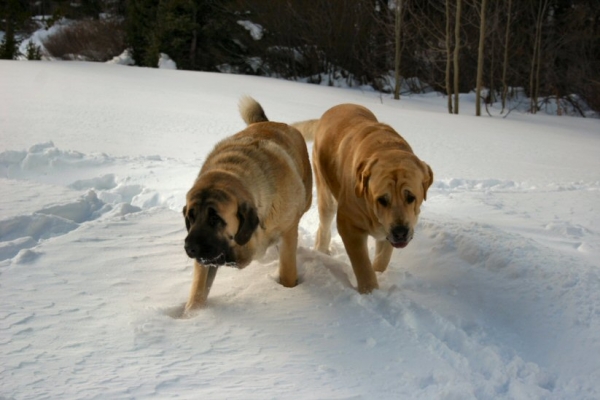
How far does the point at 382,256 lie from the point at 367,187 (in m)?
0.80

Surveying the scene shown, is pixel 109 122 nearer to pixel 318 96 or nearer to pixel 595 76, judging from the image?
pixel 318 96

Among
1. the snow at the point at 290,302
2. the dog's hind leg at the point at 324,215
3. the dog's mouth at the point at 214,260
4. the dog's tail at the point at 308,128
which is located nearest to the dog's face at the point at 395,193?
the snow at the point at 290,302

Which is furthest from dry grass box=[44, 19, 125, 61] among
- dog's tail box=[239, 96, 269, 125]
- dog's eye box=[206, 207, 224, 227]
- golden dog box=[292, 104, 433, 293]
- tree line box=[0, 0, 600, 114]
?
dog's eye box=[206, 207, 224, 227]

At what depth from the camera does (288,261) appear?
13.0 feet

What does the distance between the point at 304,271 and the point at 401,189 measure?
1.04 meters

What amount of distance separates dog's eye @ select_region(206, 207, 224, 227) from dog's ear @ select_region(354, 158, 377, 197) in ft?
3.60

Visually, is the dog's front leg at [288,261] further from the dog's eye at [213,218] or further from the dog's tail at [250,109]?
the dog's tail at [250,109]

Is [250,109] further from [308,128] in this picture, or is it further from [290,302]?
[290,302]

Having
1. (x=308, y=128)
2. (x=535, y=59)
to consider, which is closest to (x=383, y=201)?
(x=308, y=128)

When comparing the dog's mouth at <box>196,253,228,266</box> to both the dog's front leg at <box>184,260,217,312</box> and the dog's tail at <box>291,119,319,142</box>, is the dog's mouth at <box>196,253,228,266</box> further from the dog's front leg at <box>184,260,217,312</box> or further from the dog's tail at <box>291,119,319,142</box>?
the dog's tail at <box>291,119,319,142</box>

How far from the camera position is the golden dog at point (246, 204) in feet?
9.98

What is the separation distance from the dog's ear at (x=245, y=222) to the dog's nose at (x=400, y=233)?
0.85 m

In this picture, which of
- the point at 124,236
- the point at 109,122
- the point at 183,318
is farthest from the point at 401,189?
the point at 109,122

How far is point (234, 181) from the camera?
10.8 feet
